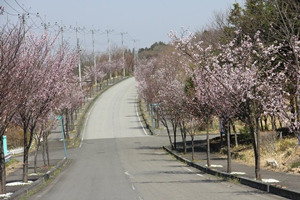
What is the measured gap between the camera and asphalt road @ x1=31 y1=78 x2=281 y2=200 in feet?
66.1

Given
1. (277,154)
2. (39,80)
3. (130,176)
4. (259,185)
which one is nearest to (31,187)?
(39,80)

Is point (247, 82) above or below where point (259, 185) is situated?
above

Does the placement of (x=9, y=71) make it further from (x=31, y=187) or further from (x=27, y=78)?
(x=31, y=187)

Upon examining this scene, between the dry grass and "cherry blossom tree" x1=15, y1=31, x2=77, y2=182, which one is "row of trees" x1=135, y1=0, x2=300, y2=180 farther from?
"cherry blossom tree" x1=15, y1=31, x2=77, y2=182

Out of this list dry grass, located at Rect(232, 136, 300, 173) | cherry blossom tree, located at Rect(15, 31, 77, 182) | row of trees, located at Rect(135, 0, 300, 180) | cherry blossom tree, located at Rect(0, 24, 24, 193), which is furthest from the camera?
dry grass, located at Rect(232, 136, 300, 173)

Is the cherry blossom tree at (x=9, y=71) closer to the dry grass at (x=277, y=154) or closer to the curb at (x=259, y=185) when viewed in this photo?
the curb at (x=259, y=185)

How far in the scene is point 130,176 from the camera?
29.7m

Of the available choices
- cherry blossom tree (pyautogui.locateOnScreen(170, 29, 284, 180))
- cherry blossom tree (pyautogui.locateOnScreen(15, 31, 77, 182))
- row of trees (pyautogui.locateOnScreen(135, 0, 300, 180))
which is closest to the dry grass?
row of trees (pyautogui.locateOnScreen(135, 0, 300, 180))

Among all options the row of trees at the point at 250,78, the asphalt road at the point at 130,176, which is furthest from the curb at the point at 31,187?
the row of trees at the point at 250,78

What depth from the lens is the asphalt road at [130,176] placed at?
66.1ft

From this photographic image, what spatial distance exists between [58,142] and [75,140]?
7.48 feet

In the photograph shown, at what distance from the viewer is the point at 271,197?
692 inches

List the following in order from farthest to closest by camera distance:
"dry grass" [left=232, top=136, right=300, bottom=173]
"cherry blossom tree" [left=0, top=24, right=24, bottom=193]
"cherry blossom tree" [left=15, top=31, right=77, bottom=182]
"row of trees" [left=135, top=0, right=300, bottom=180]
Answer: "dry grass" [left=232, top=136, right=300, bottom=173]
"cherry blossom tree" [left=15, top=31, right=77, bottom=182]
"row of trees" [left=135, top=0, right=300, bottom=180]
"cherry blossom tree" [left=0, top=24, right=24, bottom=193]

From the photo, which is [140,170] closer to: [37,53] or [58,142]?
[37,53]
